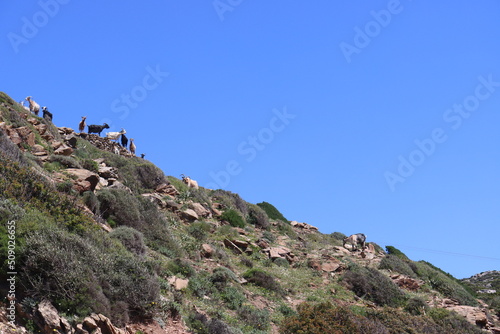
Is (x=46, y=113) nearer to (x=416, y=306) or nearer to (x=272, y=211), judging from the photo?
(x=272, y=211)

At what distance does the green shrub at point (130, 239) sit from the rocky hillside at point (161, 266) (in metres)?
0.05

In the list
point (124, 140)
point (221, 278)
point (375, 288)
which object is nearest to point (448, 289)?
point (375, 288)

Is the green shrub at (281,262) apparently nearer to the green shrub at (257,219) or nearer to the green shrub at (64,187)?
the green shrub at (257,219)

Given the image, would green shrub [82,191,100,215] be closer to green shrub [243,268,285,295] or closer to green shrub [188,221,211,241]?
green shrub [188,221,211,241]

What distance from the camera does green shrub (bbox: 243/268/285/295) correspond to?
18.4m

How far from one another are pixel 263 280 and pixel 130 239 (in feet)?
18.8

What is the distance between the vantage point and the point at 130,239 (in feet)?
50.2

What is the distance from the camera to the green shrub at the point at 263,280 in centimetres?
1844

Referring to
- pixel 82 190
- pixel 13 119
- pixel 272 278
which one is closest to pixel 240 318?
pixel 272 278

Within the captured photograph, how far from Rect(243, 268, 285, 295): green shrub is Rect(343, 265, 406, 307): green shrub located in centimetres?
453

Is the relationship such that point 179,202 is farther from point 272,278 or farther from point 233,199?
point 272,278

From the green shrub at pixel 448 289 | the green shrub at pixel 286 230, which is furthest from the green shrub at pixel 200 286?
the green shrub at pixel 448 289

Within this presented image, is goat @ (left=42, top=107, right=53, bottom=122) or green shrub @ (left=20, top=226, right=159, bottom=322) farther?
goat @ (left=42, top=107, right=53, bottom=122)

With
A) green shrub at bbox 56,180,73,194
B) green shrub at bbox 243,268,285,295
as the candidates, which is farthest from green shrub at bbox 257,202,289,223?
green shrub at bbox 56,180,73,194
